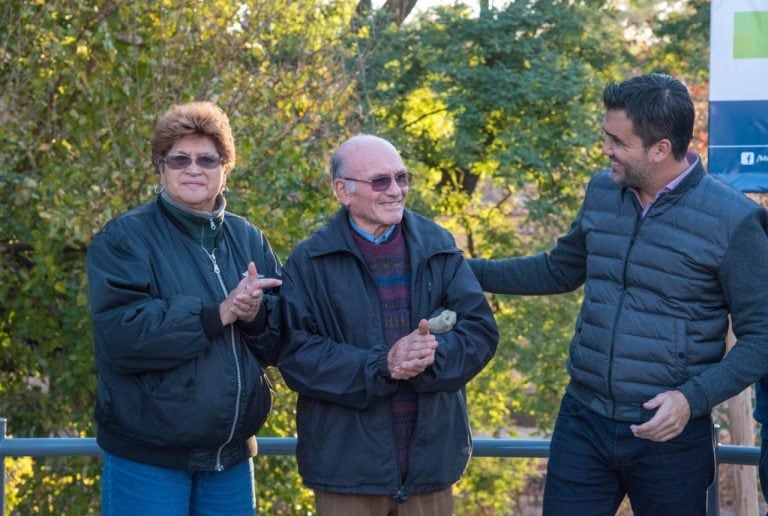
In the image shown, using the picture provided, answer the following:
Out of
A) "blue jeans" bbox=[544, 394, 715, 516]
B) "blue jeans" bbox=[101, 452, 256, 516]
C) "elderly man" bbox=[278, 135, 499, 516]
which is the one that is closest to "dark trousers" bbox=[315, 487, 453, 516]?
"elderly man" bbox=[278, 135, 499, 516]

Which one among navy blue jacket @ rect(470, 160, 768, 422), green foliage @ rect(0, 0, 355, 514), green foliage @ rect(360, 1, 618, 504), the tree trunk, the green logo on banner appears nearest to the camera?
navy blue jacket @ rect(470, 160, 768, 422)

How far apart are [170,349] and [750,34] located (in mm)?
2673

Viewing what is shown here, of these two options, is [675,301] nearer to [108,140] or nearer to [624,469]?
[624,469]

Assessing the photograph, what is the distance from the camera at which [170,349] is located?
382 cm

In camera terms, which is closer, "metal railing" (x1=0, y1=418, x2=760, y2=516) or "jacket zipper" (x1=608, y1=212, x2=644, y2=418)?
"jacket zipper" (x1=608, y1=212, x2=644, y2=418)

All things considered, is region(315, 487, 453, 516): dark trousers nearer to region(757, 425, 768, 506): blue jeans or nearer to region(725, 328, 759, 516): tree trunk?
region(757, 425, 768, 506): blue jeans

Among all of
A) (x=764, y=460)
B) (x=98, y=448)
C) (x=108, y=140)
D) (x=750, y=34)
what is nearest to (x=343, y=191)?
(x=98, y=448)

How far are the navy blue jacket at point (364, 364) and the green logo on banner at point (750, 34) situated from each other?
5.53ft

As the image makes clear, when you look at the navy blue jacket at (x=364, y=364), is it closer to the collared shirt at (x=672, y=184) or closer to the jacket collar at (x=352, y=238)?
the jacket collar at (x=352, y=238)

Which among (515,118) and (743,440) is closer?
(743,440)

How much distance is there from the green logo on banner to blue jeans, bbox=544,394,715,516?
5.45 ft

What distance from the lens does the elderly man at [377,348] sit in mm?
3879

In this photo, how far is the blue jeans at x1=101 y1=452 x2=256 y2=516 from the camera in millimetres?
3957

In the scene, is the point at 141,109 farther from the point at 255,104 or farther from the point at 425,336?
the point at 425,336
